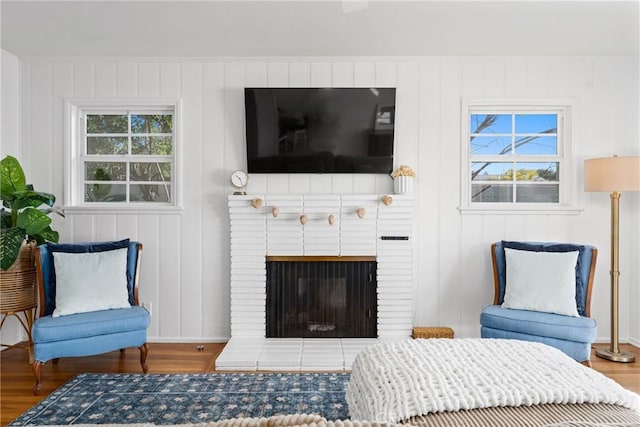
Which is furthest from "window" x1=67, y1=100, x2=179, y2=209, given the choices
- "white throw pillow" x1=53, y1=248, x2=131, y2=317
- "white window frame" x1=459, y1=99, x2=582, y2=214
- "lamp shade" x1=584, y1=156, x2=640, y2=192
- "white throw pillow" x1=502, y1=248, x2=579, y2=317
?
"lamp shade" x1=584, y1=156, x2=640, y2=192

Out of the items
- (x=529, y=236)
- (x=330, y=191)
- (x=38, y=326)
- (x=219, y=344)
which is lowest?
(x=219, y=344)

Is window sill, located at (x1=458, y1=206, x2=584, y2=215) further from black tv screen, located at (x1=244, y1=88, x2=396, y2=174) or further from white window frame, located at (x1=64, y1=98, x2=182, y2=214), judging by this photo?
white window frame, located at (x1=64, y1=98, x2=182, y2=214)

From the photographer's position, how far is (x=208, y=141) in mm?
3619

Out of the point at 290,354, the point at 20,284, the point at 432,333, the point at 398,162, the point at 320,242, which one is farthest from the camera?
the point at 398,162

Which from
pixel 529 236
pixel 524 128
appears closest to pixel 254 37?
pixel 524 128

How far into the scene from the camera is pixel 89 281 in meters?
Answer: 2.93

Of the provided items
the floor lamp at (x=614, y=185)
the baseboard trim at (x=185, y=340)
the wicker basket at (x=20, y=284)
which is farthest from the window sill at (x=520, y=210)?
the wicker basket at (x=20, y=284)

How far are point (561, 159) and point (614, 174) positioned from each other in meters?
0.53

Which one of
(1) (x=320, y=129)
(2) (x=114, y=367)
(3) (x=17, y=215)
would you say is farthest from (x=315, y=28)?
(2) (x=114, y=367)

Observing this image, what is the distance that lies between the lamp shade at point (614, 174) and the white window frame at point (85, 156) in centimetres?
331

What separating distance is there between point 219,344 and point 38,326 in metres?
1.35

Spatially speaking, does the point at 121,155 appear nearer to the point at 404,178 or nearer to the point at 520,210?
the point at 404,178

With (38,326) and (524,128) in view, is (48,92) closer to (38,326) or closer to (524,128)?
(38,326)

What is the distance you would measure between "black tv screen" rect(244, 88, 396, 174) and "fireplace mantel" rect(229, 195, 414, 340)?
290 mm
